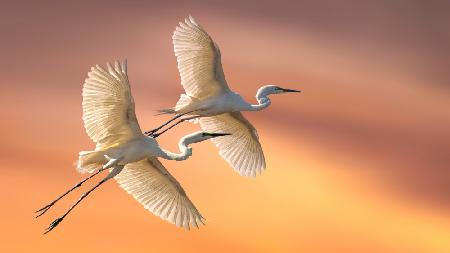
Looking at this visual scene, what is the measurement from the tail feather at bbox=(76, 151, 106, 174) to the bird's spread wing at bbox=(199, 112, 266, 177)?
21.3 ft

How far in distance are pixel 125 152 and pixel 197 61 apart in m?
4.14

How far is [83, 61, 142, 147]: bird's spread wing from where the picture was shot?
24.3 metres

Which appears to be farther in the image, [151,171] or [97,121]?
[151,171]

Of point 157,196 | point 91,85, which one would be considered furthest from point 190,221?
point 91,85

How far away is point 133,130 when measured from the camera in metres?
25.6

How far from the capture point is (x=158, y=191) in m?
27.8

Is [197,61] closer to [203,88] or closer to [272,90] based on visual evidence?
[203,88]

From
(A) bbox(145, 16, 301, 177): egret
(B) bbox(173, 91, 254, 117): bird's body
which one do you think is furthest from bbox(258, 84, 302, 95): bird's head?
(B) bbox(173, 91, 254, 117): bird's body

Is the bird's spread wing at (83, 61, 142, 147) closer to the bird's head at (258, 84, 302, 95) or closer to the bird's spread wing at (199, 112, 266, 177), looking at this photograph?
the bird's head at (258, 84, 302, 95)

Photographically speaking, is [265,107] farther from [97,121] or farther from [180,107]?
[97,121]

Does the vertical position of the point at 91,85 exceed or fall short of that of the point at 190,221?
it exceeds it

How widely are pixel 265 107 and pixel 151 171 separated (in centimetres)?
428

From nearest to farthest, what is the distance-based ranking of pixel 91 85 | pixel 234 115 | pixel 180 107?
pixel 91 85
pixel 180 107
pixel 234 115

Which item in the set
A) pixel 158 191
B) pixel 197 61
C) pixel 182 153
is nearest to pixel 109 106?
pixel 182 153
